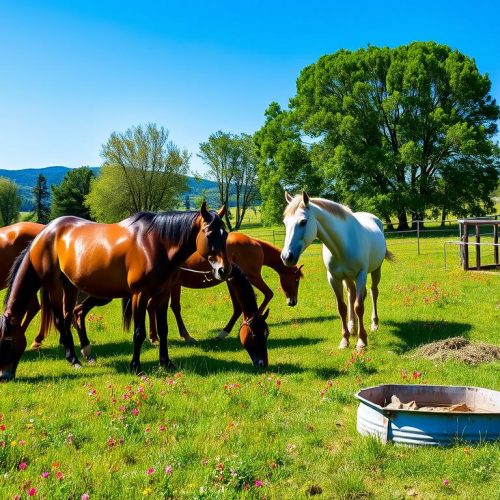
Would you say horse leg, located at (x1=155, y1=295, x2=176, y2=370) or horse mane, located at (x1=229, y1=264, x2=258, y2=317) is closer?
horse leg, located at (x1=155, y1=295, x2=176, y2=370)

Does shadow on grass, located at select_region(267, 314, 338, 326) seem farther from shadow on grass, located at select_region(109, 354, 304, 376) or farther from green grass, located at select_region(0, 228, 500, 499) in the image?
shadow on grass, located at select_region(109, 354, 304, 376)

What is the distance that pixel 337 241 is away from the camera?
796 centimetres

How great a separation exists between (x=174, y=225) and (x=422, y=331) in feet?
16.6

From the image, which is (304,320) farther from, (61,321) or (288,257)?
(61,321)

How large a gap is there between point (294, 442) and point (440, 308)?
24.7 feet

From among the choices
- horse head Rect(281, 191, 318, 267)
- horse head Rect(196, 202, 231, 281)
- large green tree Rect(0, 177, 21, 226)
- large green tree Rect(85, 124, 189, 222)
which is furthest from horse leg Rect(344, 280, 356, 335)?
large green tree Rect(0, 177, 21, 226)

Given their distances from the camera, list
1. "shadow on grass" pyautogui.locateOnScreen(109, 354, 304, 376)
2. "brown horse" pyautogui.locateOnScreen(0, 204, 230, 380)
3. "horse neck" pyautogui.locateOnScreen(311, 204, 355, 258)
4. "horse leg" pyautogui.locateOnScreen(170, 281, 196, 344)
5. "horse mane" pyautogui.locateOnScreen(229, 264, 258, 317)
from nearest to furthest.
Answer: "brown horse" pyautogui.locateOnScreen(0, 204, 230, 380) < "shadow on grass" pyautogui.locateOnScreen(109, 354, 304, 376) < "horse mane" pyautogui.locateOnScreen(229, 264, 258, 317) < "horse neck" pyautogui.locateOnScreen(311, 204, 355, 258) < "horse leg" pyautogui.locateOnScreen(170, 281, 196, 344)

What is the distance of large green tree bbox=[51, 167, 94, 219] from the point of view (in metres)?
73.4

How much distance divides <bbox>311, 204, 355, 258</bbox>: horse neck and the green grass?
1676 millimetres

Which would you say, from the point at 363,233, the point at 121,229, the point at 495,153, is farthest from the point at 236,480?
the point at 495,153

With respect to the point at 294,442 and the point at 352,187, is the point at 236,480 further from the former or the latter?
the point at 352,187

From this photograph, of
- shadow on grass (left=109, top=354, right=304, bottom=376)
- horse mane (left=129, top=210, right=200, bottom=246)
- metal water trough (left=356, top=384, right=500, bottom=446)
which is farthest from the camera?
shadow on grass (left=109, top=354, right=304, bottom=376)

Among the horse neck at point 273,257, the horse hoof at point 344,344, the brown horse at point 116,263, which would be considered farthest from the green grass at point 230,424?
the horse neck at point 273,257

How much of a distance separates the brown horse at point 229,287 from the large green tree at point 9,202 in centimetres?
8591
